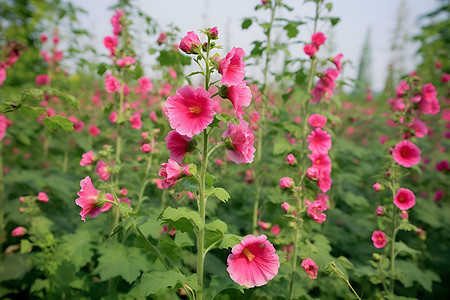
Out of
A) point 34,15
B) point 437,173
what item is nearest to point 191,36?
point 437,173

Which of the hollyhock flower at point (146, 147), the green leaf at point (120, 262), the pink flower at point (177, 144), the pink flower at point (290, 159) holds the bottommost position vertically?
the green leaf at point (120, 262)

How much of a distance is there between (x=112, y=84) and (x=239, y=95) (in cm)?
182

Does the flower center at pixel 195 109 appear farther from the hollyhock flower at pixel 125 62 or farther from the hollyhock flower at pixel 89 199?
the hollyhock flower at pixel 125 62

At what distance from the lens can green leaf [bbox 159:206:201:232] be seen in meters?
1.29

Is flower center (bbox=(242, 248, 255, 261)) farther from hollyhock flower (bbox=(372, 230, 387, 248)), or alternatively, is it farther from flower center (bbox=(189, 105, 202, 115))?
hollyhock flower (bbox=(372, 230, 387, 248))

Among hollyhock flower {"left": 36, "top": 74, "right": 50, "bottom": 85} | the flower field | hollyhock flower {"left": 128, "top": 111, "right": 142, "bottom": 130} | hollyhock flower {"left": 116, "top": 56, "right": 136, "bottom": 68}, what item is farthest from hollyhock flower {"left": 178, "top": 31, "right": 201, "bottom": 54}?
hollyhock flower {"left": 36, "top": 74, "right": 50, "bottom": 85}

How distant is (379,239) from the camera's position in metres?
2.32

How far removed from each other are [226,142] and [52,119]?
0.97 metres

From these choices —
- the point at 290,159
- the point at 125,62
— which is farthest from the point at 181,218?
the point at 125,62

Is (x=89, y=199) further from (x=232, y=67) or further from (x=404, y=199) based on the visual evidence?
(x=404, y=199)

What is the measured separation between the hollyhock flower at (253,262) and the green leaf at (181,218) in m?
0.22

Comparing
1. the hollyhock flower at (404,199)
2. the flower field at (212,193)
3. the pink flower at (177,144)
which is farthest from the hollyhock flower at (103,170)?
the hollyhock flower at (404,199)

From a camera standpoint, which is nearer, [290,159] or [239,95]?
[239,95]

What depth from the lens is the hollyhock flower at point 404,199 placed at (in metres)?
2.30
